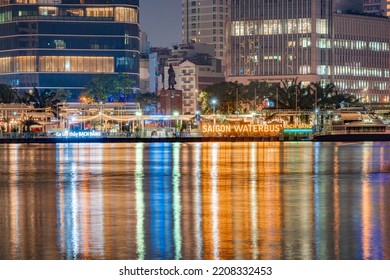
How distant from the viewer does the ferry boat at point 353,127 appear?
157 m

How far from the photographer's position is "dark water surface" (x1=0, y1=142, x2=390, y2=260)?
23.9 m

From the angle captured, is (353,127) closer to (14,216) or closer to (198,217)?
(198,217)

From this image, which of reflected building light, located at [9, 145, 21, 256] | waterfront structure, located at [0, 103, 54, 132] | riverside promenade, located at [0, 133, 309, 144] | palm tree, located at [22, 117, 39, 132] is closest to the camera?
reflected building light, located at [9, 145, 21, 256]

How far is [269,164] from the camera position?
65.9m

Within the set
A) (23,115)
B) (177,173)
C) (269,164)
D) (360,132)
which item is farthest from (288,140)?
(177,173)

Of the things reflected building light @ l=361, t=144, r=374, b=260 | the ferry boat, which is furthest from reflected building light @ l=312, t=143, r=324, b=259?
the ferry boat

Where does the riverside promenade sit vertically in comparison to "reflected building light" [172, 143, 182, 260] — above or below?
below

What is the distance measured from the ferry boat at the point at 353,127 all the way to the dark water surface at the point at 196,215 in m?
103

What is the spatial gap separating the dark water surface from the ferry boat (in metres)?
103

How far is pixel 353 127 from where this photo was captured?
173750 mm

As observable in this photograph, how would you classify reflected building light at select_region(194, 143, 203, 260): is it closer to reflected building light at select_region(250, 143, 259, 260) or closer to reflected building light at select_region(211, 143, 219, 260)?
reflected building light at select_region(211, 143, 219, 260)

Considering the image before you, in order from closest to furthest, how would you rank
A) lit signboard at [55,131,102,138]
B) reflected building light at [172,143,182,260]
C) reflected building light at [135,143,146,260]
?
reflected building light at [135,143,146,260] → reflected building light at [172,143,182,260] → lit signboard at [55,131,102,138]

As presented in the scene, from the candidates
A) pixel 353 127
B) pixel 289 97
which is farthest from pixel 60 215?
pixel 289 97

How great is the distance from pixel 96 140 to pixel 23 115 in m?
34.0
